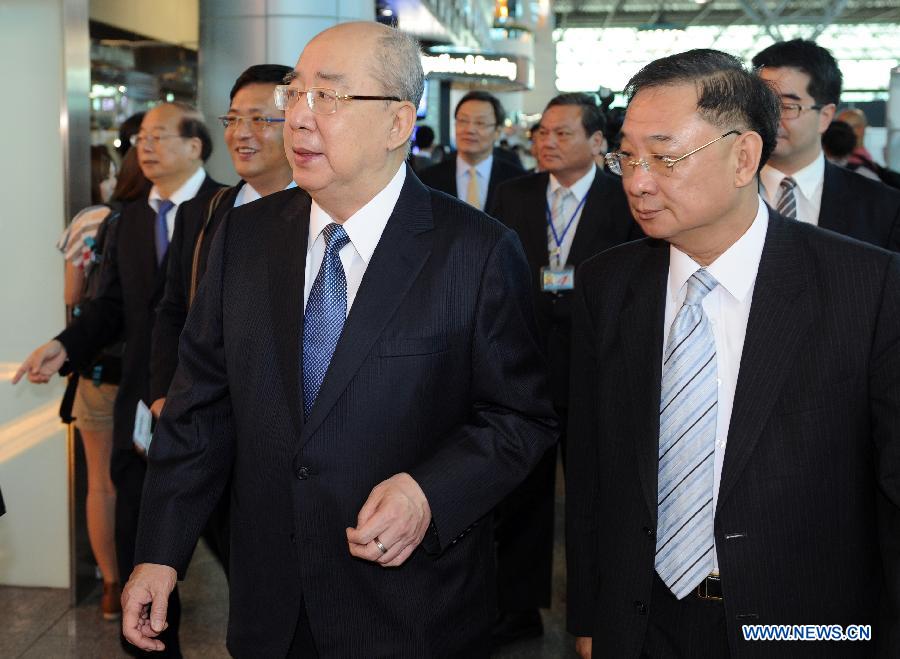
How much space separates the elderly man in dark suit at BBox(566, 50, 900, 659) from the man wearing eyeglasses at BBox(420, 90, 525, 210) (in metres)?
4.81

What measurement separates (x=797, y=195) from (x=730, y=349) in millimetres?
1572

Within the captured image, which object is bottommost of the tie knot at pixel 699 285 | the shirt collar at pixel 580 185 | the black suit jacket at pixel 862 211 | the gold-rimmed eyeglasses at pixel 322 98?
the tie knot at pixel 699 285

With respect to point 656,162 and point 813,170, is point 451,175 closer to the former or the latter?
point 813,170

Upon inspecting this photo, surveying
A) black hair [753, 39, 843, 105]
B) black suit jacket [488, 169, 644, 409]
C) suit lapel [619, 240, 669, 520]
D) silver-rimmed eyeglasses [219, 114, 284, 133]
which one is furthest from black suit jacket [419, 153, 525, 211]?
suit lapel [619, 240, 669, 520]

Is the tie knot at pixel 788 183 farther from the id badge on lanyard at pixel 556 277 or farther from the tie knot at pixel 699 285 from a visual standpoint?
the tie knot at pixel 699 285

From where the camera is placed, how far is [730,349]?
2023 millimetres

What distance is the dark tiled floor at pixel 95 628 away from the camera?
421cm

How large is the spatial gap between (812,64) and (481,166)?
3.83 m

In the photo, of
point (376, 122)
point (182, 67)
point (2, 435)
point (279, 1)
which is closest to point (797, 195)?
point (376, 122)

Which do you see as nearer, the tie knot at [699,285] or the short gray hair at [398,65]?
the tie knot at [699,285]

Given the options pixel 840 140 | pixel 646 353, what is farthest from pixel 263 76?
pixel 840 140

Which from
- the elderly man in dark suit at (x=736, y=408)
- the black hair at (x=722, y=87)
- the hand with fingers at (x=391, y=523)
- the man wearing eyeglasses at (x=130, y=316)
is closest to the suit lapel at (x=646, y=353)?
the elderly man in dark suit at (x=736, y=408)

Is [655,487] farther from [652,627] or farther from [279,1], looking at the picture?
[279,1]

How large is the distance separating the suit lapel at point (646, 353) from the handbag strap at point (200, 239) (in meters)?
1.62
